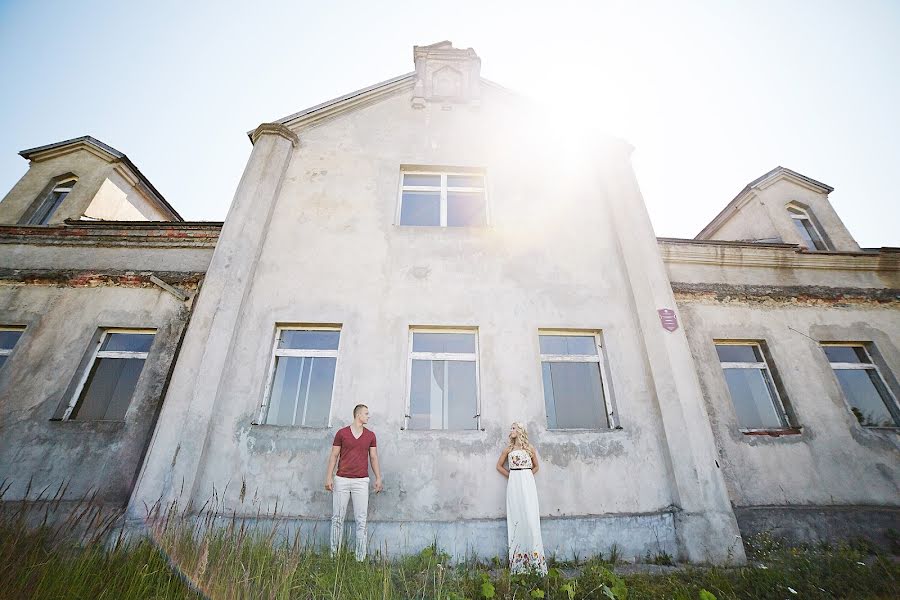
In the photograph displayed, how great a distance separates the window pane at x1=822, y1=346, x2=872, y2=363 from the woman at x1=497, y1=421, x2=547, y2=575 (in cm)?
641

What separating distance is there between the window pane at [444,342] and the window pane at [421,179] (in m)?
3.28

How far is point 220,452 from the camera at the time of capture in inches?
205

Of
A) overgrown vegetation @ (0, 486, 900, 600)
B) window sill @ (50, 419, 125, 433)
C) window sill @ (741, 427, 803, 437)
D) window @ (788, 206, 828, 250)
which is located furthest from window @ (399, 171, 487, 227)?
window @ (788, 206, 828, 250)

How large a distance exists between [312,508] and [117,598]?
2255 millimetres

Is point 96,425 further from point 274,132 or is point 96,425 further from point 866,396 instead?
point 866,396

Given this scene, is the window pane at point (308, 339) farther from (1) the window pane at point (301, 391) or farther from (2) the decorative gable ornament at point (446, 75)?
(2) the decorative gable ornament at point (446, 75)

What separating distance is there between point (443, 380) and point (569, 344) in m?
2.12

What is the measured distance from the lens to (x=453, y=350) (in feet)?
20.1

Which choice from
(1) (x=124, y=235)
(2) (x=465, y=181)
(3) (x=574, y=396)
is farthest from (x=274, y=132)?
(3) (x=574, y=396)

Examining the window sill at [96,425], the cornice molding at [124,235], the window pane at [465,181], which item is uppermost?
the window pane at [465,181]

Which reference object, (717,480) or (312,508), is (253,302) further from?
(717,480)

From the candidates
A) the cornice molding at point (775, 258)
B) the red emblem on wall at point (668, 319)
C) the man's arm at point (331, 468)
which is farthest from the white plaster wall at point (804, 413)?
the man's arm at point (331, 468)

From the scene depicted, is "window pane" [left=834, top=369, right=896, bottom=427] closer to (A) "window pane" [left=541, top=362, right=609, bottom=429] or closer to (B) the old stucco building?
(B) the old stucco building

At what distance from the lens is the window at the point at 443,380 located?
18.6ft
